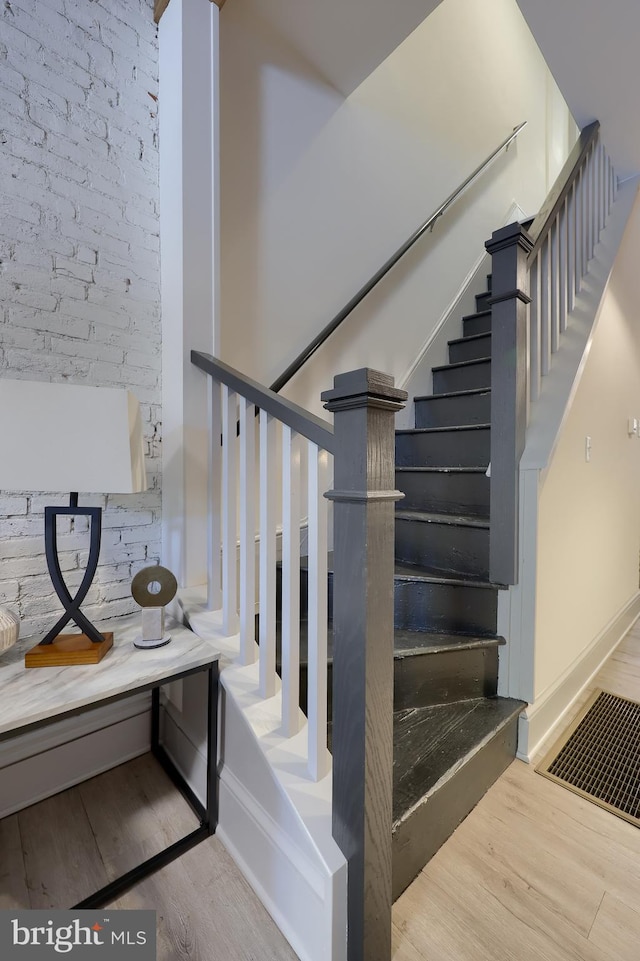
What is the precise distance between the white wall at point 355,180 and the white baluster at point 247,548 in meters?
0.61

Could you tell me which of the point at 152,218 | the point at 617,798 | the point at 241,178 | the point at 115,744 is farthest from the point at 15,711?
the point at 241,178

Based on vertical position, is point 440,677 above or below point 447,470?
below

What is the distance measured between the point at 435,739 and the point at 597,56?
112 inches

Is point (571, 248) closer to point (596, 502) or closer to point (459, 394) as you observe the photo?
point (459, 394)

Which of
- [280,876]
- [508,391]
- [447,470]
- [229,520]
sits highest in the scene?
[508,391]

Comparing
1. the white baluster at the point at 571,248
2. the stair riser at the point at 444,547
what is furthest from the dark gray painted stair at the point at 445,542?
the white baluster at the point at 571,248

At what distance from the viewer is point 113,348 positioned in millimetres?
1460

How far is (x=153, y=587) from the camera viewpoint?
1.19 meters

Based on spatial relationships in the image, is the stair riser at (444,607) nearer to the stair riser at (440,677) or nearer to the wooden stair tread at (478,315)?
the stair riser at (440,677)

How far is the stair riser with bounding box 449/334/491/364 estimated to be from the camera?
269 cm

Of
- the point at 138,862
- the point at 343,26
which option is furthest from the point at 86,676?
the point at 343,26

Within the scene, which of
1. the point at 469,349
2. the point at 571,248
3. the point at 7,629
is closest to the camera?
the point at 7,629

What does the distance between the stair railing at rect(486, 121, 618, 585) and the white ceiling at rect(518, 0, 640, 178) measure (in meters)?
0.37

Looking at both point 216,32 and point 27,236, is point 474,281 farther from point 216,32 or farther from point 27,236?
point 27,236
